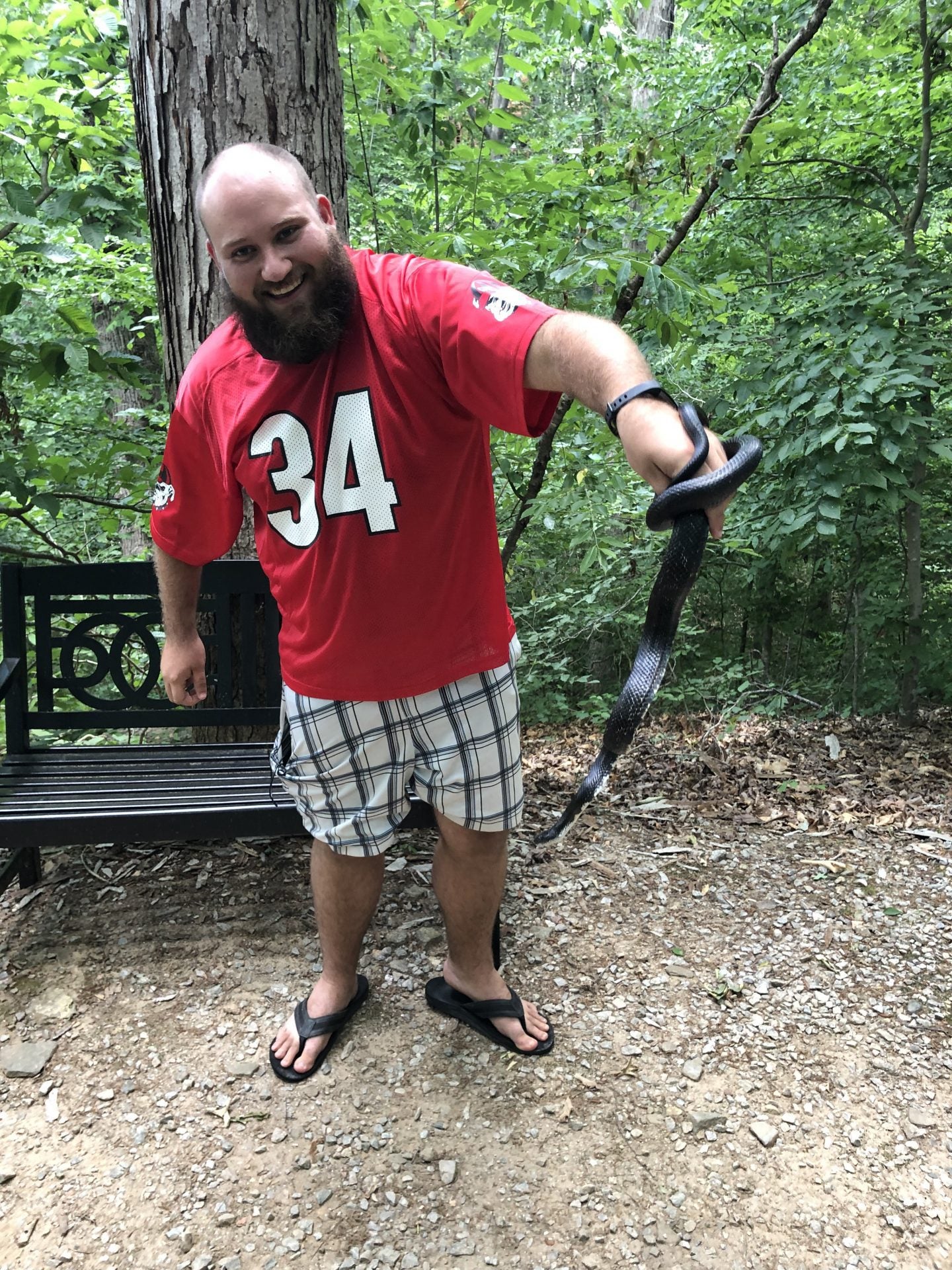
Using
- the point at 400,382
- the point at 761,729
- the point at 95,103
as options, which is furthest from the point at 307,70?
the point at 761,729

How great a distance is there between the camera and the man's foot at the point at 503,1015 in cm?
198

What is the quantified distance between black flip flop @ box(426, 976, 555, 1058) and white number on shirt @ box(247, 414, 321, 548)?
Result: 1.28 meters

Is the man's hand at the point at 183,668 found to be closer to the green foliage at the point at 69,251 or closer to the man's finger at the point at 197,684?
the man's finger at the point at 197,684

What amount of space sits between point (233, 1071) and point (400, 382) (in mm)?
1671

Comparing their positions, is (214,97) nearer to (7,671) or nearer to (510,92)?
(510,92)

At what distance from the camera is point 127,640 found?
9.38 ft

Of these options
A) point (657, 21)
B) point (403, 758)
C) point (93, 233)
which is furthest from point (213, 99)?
point (657, 21)

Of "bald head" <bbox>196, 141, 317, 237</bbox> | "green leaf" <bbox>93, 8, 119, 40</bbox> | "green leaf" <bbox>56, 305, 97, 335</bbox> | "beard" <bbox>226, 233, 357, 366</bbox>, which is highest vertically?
"green leaf" <bbox>93, 8, 119, 40</bbox>

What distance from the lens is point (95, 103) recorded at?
2.78 m

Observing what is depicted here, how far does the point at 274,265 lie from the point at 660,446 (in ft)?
2.78

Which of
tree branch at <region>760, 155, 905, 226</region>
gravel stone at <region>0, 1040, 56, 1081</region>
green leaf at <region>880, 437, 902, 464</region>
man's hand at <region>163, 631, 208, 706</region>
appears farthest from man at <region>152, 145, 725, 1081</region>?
tree branch at <region>760, 155, 905, 226</region>

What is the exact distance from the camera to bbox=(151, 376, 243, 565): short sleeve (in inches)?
65.9

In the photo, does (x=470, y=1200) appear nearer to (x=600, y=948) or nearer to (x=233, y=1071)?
(x=233, y=1071)

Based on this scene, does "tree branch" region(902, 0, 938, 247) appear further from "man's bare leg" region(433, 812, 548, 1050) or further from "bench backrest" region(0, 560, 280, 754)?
"man's bare leg" region(433, 812, 548, 1050)
